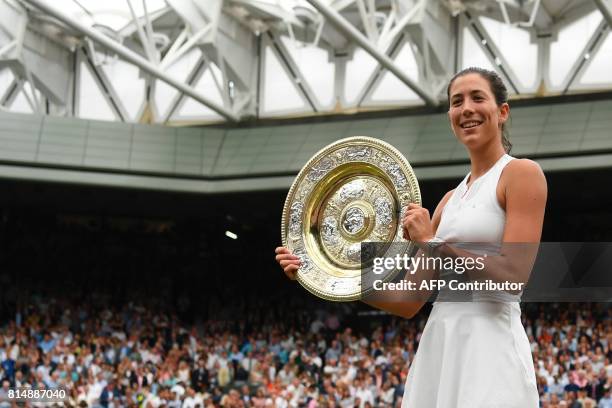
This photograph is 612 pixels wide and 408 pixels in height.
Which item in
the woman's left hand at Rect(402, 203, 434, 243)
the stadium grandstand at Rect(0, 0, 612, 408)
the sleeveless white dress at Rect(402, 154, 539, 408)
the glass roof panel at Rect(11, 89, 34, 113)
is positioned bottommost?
the sleeveless white dress at Rect(402, 154, 539, 408)

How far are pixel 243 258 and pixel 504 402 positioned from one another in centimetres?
2540

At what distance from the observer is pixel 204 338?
2392 centimetres

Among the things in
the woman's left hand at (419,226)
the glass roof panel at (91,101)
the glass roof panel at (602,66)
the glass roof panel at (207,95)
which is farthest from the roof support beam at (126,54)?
the woman's left hand at (419,226)

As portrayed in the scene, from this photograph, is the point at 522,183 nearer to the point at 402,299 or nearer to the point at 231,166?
the point at 402,299

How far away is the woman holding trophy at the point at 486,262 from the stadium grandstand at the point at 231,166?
14355mm

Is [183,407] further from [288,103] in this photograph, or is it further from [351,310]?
[288,103]

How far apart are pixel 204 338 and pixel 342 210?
20.8 metres

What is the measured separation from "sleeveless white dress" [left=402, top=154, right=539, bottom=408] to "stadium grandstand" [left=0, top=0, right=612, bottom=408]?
47.1 ft

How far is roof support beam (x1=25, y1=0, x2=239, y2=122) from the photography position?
19.3 m

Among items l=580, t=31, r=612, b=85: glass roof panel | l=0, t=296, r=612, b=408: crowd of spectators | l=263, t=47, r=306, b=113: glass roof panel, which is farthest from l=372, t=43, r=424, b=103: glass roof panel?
l=0, t=296, r=612, b=408: crowd of spectators

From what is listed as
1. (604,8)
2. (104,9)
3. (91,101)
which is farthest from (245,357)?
(604,8)

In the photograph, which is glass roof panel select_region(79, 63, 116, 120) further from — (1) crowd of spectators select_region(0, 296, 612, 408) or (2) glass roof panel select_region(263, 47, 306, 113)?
(1) crowd of spectators select_region(0, 296, 612, 408)

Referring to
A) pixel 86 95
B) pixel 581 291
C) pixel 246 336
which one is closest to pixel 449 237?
pixel 581 291

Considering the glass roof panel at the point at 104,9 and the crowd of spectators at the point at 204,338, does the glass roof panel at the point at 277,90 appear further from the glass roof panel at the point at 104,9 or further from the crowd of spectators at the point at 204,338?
the crowd of spectators at the point at 204,338
